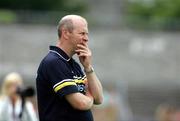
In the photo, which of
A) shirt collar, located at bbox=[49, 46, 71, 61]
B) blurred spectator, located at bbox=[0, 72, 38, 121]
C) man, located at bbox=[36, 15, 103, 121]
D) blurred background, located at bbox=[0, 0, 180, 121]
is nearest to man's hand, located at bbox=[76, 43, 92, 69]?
man, located at bbox=[36, 15, 103, 121]

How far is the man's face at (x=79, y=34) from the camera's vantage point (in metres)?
8.19

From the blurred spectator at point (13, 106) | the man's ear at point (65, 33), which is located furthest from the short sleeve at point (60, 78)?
the blurred spectator at point (13, 106)

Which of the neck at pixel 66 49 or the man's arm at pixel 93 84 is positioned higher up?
the neck at pixel 66 49

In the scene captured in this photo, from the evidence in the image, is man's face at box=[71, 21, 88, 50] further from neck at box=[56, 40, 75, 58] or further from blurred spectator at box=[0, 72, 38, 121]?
blurred spectator at box=[0, 72, 38, 121]

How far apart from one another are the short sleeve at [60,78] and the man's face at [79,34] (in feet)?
0.72

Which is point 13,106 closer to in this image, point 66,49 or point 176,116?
point 66,49

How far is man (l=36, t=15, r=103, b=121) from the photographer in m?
8.13

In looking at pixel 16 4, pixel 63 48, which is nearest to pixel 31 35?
pixel 16 4

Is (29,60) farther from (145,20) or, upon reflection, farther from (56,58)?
(56,58)

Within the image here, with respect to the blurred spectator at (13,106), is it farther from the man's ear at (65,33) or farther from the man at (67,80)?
the man's ear at (65,33)

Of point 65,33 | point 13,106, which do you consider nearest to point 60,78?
point 65,33

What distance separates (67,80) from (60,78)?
0.06m

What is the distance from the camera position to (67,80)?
8.14 m

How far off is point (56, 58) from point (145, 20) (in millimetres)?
33429
